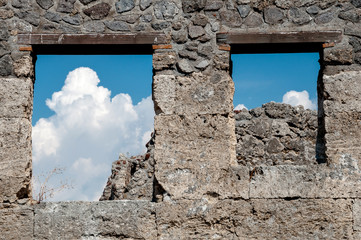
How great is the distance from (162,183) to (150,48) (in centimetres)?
133

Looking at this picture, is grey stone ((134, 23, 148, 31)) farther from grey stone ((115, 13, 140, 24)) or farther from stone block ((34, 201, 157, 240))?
stone block ((34, 201, 157, 240))

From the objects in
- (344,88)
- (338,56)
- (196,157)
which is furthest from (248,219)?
(338,56)

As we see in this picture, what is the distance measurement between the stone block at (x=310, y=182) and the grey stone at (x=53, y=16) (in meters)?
2.41

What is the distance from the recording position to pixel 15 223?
565 centimetres

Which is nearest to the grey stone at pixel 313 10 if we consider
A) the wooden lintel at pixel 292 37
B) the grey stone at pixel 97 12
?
the wooden lintel at pixel 292 37

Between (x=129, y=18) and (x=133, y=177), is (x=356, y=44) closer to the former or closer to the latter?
(x=129, y=18)

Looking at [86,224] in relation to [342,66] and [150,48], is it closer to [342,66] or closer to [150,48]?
[150,48]

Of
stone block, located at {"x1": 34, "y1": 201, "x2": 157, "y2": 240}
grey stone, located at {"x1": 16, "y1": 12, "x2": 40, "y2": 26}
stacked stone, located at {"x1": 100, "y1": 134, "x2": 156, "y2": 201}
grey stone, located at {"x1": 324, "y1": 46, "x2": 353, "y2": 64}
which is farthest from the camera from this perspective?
stacked stone, located at {"x1": 100, "y1": 134, "x2": 156, "y2": 201}

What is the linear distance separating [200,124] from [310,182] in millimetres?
1147

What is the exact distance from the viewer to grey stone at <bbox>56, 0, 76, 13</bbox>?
5914mm

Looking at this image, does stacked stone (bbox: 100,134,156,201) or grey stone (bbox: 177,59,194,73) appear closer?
grey stone (bbox: 177,59,194,73)

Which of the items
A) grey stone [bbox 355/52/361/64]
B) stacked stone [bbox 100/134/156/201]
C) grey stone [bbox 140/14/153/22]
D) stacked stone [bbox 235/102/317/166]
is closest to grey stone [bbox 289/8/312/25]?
grey stone [bbox 355/52/361/64]

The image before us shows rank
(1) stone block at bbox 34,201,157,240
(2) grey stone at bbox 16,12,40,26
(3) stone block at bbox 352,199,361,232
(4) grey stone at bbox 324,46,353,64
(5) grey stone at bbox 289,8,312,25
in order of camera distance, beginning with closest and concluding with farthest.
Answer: (3) stone block at bbox 352,199,361,232
(1) stone block at bbox 34,201,157,240
(4) grey stone at bbox 324,46,353,64
(5) grey stone at bbox 289,8,312,25
(2) grey stone at bbox 16,12,40,26

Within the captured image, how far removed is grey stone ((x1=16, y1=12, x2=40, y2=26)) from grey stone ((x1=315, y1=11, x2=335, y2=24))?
8.91ft
